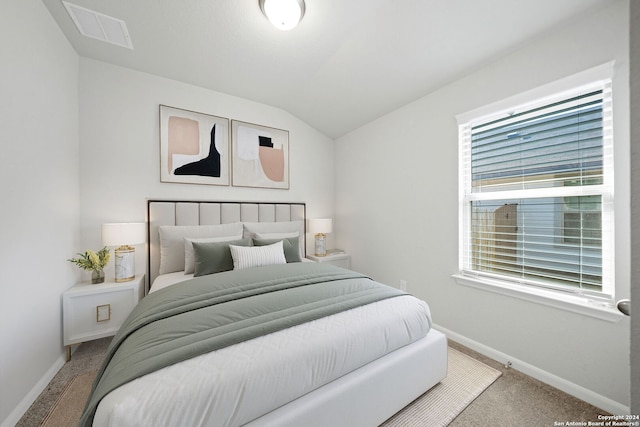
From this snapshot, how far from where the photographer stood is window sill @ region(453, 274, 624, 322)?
A: 1.56 meters

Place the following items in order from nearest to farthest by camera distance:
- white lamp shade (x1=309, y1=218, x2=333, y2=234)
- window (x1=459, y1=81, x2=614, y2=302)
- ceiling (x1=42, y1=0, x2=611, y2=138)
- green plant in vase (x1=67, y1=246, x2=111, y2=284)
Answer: window (x1=459, y1=81, x2=614, y2=302) → ceiling (x1=42, y1=0, x2=611, y2=138) → green plant in vase (x1=67, y1=246, x2=111, y2=284) → white lamp shade (x1=309, y1=218, x2=333, y2=234)

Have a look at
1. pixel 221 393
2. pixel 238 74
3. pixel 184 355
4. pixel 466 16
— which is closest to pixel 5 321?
pixel 184 355

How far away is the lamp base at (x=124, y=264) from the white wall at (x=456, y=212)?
2.57 meters

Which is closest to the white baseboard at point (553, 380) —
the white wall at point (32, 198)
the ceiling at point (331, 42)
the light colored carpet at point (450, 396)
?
the light colored carpet at point (450, 396)

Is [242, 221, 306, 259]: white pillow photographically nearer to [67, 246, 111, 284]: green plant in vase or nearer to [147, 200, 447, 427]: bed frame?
[67, 246, 111, 284]: green plant in vase

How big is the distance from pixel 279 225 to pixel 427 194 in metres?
1.78

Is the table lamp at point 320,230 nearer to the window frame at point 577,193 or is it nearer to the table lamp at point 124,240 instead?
the window frame at point 577,193

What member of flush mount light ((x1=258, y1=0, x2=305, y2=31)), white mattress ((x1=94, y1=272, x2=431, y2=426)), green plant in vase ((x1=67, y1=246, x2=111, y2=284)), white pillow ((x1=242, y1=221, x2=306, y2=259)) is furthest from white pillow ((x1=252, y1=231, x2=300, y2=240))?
flush mount light ((x1=258, y1=0, x2=305, y2=31))

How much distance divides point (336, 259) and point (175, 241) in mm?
1961

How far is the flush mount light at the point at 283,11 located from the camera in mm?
1806

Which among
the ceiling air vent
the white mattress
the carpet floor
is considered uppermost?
the ceiling air vent

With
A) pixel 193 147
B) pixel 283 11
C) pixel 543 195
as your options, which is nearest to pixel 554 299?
pixel 543 195

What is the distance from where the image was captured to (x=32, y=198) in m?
1.70

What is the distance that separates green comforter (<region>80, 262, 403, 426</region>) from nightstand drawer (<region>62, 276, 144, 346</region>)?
776 millimetres
